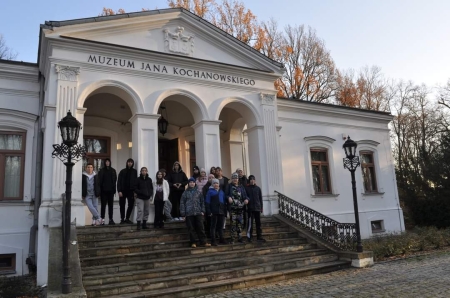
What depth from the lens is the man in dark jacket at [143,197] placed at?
912 cm

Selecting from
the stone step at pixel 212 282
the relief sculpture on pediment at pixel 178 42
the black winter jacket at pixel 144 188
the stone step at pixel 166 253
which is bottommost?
the stone step at pixel 212 282

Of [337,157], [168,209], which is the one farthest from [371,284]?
[337,157]

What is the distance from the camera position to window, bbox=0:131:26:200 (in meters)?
10.4

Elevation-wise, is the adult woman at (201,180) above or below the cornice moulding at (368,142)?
below

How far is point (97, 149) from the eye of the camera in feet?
40.8

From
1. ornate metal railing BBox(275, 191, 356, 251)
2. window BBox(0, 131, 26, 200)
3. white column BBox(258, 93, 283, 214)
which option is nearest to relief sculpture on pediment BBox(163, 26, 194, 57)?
white column BBox(258, 93, 283, 214)

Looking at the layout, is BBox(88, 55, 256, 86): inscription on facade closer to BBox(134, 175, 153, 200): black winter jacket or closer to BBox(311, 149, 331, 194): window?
BBox(134, 175, 153, 200): black winter jacket

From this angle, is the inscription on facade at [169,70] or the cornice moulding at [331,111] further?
the cornice moulding at [331,111]

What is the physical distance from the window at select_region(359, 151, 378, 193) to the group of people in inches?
357

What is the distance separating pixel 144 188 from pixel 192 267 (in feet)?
8.26

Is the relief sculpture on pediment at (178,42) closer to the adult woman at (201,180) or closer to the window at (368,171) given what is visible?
the adult woman at (201,180)

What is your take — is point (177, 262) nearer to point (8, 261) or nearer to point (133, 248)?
point (133, 248)

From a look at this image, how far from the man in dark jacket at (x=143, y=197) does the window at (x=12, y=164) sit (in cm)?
372

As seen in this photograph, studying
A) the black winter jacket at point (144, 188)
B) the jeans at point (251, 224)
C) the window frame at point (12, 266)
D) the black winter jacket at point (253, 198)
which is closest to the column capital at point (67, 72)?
the black winter jacket at point (144, 188)
